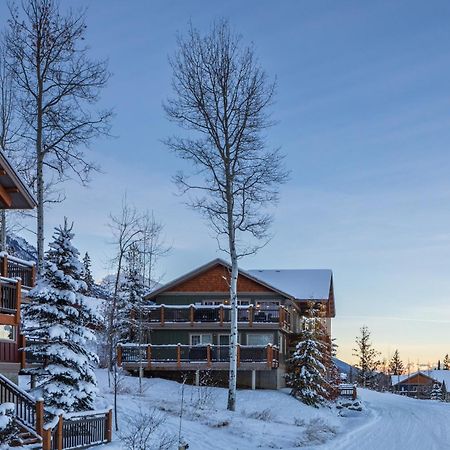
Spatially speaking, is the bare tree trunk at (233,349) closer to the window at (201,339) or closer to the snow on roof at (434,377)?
the window at (201,339)

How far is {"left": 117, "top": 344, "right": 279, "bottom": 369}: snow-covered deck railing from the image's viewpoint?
36.2 m

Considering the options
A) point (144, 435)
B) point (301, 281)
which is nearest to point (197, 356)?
point (301, 281)

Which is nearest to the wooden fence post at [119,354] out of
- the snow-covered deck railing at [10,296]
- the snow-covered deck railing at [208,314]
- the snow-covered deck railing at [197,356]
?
the snow-covered deck railing at [197,356]

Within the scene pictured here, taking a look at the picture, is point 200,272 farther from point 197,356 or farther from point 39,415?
point 39,415

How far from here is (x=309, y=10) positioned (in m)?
20.6

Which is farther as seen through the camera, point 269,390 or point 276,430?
point 269,390

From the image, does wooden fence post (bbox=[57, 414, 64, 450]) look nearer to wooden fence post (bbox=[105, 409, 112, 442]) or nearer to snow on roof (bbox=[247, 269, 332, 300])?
wooden fence post (bbox=[105, 409, 112, 442])

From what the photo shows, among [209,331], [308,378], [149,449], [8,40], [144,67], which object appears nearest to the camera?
[149,449]

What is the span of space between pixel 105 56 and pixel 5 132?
5.33 m

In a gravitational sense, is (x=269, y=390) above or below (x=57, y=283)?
below

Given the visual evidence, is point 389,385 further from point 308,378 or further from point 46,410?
point 46,410

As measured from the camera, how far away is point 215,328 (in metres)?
39.1

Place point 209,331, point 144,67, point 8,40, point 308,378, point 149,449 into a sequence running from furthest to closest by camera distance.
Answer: point 209,331, point 308,378, point 8,40, point 144,67, point 149,449

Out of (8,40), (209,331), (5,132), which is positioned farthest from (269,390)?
(8,40)
